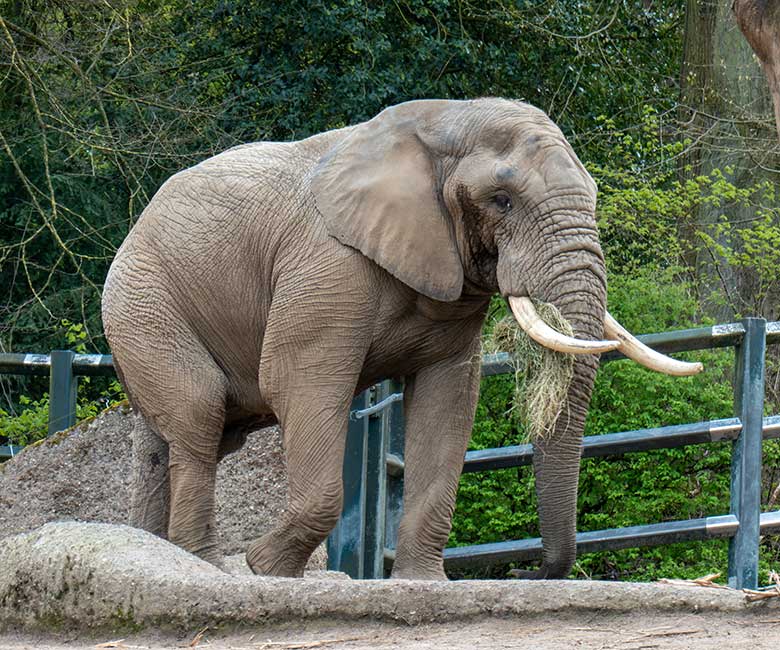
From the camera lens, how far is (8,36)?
43.6ft

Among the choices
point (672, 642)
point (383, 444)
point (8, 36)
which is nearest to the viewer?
point (672, 642)

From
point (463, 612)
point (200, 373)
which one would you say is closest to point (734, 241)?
point (200, 373)

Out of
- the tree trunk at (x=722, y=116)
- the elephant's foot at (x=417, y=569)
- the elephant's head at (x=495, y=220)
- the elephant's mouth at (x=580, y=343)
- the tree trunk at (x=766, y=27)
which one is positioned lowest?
the elephant's foot at (x=417, y=569)

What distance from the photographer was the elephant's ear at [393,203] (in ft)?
21.6

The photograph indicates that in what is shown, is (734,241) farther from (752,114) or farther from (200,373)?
(200,373)

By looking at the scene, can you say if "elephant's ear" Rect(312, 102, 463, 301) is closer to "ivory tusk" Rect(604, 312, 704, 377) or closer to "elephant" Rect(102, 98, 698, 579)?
"elephant" Rect(102, 98, 698, 579)

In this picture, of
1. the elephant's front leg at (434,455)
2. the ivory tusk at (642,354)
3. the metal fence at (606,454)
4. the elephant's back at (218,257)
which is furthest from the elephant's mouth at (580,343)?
the metal fence at (606,454)

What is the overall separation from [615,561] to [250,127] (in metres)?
7.49

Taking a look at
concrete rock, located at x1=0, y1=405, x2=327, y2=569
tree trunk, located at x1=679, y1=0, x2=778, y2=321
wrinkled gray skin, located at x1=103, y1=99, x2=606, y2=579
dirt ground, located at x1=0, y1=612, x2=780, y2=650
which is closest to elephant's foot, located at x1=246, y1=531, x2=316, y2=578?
wrinkled gray skin, located at x1=103, y1=99, x2=606, y2=579

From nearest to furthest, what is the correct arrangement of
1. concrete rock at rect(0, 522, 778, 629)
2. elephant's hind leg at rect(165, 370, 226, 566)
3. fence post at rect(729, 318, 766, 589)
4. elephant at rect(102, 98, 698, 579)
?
1. concrete rock at rect(0, 522, 778, 629)
2. elephant at rect(102, 98, 698, 579)
3. elephant's hind leg at rect(165, 370, 226, 566)
4. fence post at rect(729, 318, 766, 589)

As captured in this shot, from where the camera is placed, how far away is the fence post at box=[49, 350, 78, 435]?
29.9 ft

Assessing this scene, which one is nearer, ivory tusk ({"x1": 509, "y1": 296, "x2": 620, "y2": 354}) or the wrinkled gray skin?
ivory tusk ({"x1": 509, "y1": 296, "x2": 620, "y2": 354})

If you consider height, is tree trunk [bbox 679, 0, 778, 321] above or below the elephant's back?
above

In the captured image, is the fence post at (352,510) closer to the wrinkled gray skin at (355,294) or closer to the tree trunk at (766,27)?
the wrinkled gray skin at (355,294)
